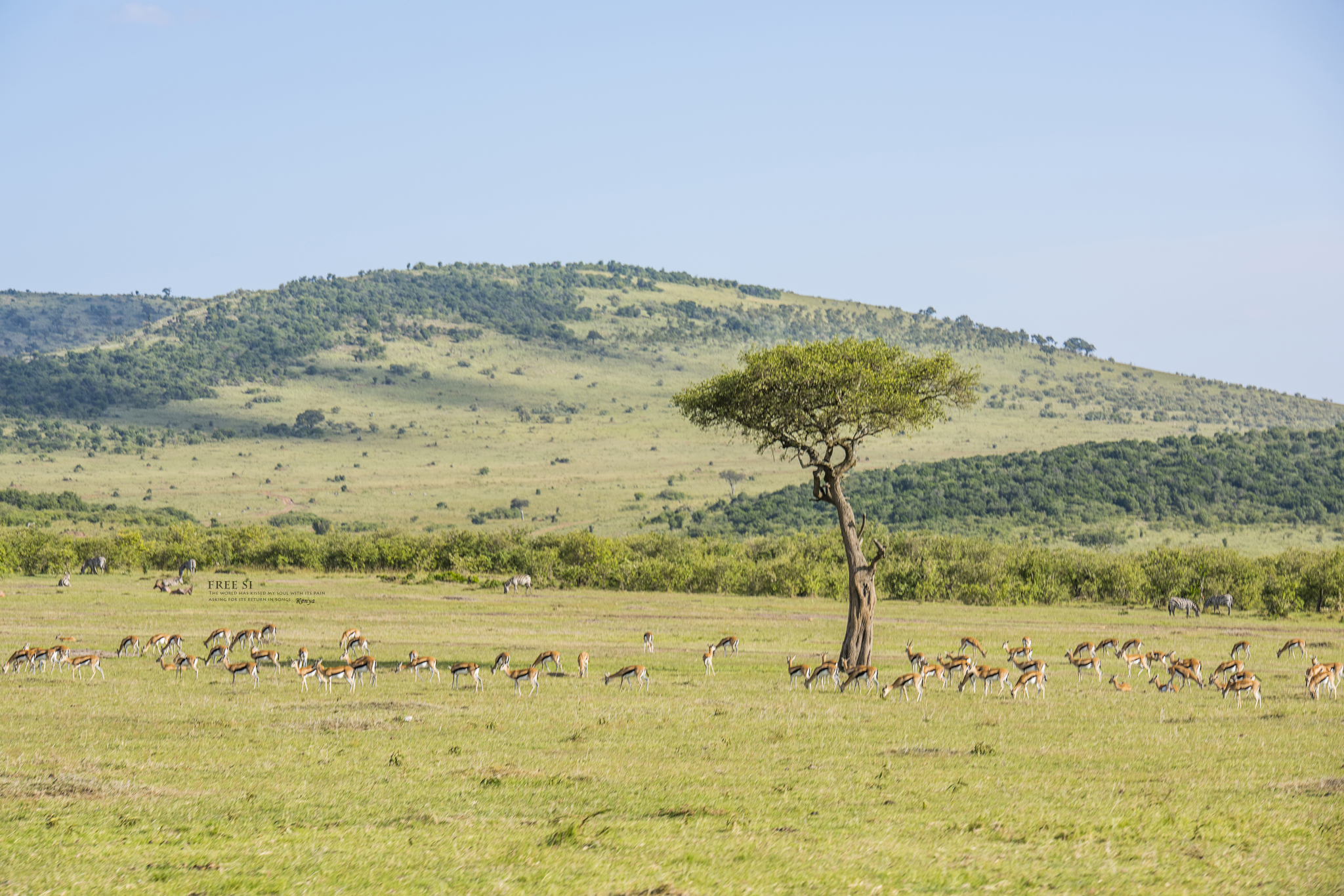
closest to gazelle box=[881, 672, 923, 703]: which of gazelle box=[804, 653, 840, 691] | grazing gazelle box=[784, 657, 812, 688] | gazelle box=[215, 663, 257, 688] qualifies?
gazelle box=[804, 653, 840, 691]

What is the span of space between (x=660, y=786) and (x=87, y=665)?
594 inches

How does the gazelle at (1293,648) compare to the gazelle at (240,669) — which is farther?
the gazelle at (1293,648)

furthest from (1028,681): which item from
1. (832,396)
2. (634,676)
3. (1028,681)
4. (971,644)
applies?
(832,396)

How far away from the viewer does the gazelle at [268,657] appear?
23.3 m

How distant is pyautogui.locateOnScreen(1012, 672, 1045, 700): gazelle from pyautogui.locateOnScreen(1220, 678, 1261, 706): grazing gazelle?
3.08 m

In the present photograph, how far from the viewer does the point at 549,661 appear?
84.3ft

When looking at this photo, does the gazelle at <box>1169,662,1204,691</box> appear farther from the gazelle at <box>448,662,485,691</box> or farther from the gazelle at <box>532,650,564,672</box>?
the gazelle at <box>448,662,485,691</box>

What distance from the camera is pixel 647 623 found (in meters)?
36.4

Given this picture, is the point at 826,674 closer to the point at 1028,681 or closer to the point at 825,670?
the point at 825,670

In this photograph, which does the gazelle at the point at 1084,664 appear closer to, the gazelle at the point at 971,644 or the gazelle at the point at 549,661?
the gazelle at the point at 971,644

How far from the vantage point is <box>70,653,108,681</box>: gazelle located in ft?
71.9

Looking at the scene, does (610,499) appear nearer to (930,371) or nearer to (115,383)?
(930,371)

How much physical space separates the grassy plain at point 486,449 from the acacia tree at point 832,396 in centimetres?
5304

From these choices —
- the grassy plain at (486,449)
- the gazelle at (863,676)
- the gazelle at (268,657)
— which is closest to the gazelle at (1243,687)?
the gazelle at (863,676)
